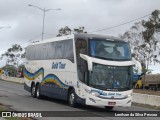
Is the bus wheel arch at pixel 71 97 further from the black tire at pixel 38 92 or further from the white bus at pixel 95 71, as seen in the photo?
the black tire at pixel 38 92

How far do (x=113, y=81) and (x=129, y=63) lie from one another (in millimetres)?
1210

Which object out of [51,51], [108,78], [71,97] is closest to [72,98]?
[71,97]

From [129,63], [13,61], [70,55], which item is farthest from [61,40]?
[13,61]

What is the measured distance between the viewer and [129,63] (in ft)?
65.9

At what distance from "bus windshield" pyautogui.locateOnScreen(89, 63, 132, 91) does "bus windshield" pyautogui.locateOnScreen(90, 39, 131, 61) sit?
0.52 meters

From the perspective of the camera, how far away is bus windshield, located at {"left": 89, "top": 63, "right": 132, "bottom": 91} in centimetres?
1952

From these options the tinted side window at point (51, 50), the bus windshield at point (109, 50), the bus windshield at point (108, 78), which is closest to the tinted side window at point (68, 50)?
the bus windshield at point (109, 50)

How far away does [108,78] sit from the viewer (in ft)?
64.5

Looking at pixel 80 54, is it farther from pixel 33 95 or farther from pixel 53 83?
pixel 33 95

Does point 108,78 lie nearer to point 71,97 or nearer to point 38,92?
point 71,97

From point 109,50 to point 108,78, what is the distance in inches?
54.4

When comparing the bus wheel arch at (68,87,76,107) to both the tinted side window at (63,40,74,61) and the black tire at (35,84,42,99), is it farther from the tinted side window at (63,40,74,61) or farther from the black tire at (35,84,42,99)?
the black tire at (35,84,42,99)

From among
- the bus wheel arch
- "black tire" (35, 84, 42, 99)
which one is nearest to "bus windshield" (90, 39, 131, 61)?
the bus wheel arch

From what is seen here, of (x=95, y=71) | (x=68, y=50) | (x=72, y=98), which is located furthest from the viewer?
(x=68, y=50)
